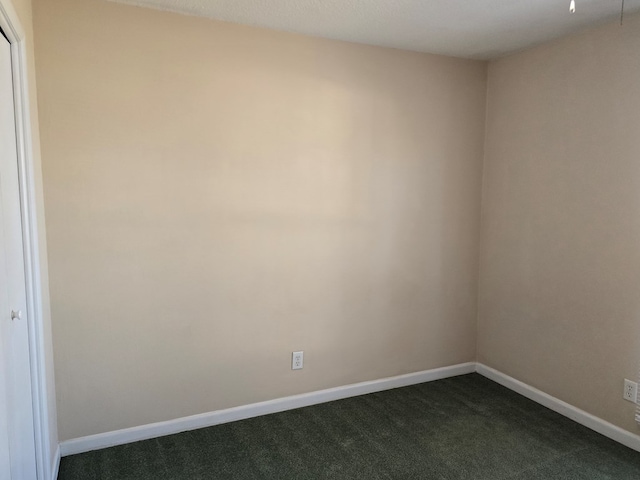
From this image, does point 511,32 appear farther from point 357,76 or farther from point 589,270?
point 589,270

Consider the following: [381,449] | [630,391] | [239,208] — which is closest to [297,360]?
[381,449]

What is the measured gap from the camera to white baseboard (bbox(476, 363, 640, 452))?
2499 millimetres

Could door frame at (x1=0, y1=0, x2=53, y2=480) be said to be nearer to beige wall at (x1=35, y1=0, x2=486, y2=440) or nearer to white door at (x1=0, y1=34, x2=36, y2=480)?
white door at (x1=0, y1=34, x2=36, y2=480)

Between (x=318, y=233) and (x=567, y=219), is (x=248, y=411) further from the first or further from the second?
(x=567, y=219)

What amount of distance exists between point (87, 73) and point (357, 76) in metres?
1.59

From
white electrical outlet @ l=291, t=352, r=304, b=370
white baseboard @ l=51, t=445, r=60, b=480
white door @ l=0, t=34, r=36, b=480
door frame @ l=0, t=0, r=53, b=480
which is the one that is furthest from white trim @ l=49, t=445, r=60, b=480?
white electrical outlet @ l=291, t=352, r=304, b=370

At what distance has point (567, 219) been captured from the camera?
9.12 ft

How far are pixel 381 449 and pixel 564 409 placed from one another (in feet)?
4.27

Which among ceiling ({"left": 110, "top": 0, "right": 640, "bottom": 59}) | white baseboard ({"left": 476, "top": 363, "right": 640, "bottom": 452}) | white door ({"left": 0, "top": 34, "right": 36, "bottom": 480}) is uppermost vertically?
ceiling ({"left": 110, "top": 0, "right": 640, "bottom": 59})

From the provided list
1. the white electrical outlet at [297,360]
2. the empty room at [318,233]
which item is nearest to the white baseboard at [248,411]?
the empty room at [318,233]

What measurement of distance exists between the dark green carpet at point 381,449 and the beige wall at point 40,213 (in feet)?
1.18

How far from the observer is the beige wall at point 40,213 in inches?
76.8

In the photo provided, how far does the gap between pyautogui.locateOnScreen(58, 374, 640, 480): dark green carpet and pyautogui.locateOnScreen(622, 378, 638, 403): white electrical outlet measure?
28 cm

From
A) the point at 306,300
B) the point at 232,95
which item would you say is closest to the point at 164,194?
the point at 232,95
